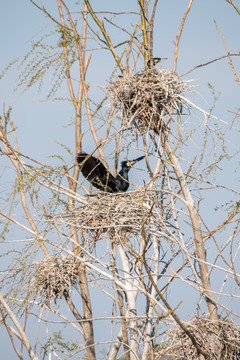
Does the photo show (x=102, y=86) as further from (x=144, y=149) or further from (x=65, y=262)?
(x=65, y=262)

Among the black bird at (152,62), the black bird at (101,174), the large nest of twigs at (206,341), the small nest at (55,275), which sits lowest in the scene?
the large nest of twigs at (206,341)

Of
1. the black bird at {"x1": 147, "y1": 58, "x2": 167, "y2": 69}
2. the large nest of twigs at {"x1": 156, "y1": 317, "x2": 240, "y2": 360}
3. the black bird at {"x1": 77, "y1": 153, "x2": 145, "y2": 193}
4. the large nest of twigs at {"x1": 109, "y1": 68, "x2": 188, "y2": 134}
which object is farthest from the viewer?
the black bird at {"x1": 77, "y1": 153, "x2": 145, "y2": 193}

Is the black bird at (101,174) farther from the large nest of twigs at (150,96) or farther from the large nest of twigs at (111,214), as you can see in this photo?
the large nest of twigs at (150,96)

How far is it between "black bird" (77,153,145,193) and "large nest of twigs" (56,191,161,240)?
0.58 ft

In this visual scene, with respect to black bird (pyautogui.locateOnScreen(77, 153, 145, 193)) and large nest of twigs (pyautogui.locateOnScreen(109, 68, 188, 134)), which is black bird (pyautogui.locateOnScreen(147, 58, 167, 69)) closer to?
large nest of twigs (pyautogui.locateOnScreen(109, 68, 188, 134))

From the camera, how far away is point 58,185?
482cm

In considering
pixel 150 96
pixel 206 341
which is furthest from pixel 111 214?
pixel 206 341

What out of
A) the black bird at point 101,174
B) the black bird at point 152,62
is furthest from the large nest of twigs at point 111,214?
the black bird at point 152,62

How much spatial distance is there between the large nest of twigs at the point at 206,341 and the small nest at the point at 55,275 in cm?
→ 151

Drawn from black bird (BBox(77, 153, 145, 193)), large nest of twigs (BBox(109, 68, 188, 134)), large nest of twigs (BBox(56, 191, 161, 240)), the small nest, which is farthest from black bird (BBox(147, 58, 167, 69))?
the small nest

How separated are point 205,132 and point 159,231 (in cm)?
90

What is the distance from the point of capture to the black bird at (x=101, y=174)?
15.6 feet

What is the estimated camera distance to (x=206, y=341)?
393cm

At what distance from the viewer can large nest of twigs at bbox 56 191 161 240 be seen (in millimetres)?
4406
